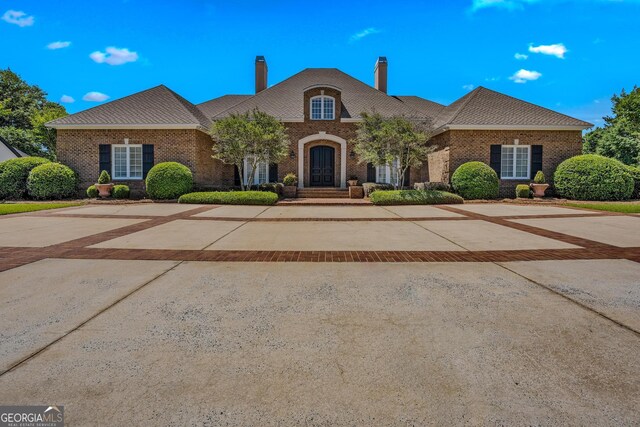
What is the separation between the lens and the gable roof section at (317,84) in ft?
71.5

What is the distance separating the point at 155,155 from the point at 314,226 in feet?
42.2

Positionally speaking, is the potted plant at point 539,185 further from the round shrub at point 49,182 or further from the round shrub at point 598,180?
the round shrub at point 49,182

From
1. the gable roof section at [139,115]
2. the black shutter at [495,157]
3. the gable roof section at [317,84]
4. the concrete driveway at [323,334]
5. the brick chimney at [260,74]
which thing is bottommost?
the concrete driveway at [323,334]

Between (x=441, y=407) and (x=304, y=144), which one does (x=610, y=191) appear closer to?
(x=304, y=144)

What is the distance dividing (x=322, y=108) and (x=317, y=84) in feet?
4.80

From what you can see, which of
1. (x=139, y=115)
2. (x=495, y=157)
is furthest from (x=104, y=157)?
(x=495, y=157)

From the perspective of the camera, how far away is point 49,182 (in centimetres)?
1684

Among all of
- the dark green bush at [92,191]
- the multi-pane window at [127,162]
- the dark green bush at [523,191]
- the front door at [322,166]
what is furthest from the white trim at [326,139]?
the dark green bush at [92,191]

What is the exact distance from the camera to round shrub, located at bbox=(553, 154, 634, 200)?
16469 millimetres

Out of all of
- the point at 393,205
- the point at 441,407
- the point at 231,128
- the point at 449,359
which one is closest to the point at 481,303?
the point at 449,359

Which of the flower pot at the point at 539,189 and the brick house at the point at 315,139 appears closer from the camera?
the flower pot at the point at 539,189

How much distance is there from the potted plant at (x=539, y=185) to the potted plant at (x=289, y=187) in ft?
38.4

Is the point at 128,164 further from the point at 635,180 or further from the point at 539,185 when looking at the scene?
the point at 635,180

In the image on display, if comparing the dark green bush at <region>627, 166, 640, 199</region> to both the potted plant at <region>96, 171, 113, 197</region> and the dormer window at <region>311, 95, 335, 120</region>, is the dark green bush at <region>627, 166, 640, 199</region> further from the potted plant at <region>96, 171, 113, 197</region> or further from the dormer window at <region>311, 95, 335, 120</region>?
the potted plant at <region>96, 171, 113, 197</region>
